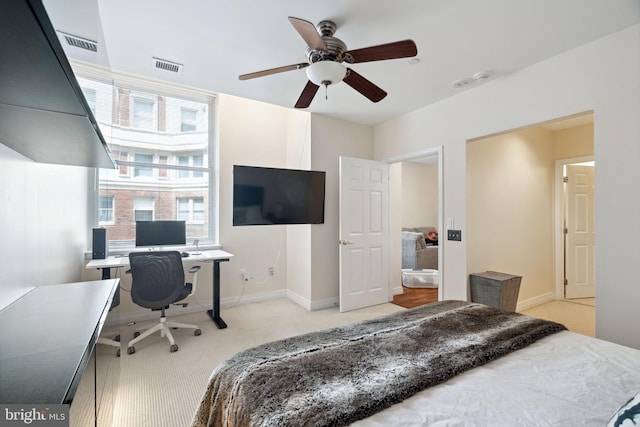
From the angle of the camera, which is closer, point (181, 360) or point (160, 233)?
point (181, 360)

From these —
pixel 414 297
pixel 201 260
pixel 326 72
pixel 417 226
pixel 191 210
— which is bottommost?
pixel 414 297

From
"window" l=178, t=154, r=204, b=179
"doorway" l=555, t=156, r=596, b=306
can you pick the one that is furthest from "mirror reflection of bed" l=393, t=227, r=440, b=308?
"window" l=178, t=154, r=204, b=179

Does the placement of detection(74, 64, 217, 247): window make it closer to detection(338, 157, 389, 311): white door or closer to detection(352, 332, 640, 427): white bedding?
detection(338, 157, 389, 311): white door

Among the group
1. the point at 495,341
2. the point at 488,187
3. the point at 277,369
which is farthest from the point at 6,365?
the point at 488,187

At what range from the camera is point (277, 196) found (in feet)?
11.5

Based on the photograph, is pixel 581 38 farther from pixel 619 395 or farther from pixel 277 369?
pixel 277 369

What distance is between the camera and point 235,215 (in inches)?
130

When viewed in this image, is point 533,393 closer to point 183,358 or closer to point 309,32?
point 309,32

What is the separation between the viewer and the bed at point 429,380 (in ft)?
2.91

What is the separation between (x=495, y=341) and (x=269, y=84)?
284 centimetres

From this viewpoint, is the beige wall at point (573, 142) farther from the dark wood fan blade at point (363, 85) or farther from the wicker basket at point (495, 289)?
the dark wood fan blade at point (363, 85)

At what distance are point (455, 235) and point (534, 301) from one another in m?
1.95

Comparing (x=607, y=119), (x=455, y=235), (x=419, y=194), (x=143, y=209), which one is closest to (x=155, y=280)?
(x=143, y=209)

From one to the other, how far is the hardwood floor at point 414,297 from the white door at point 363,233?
0.30m
